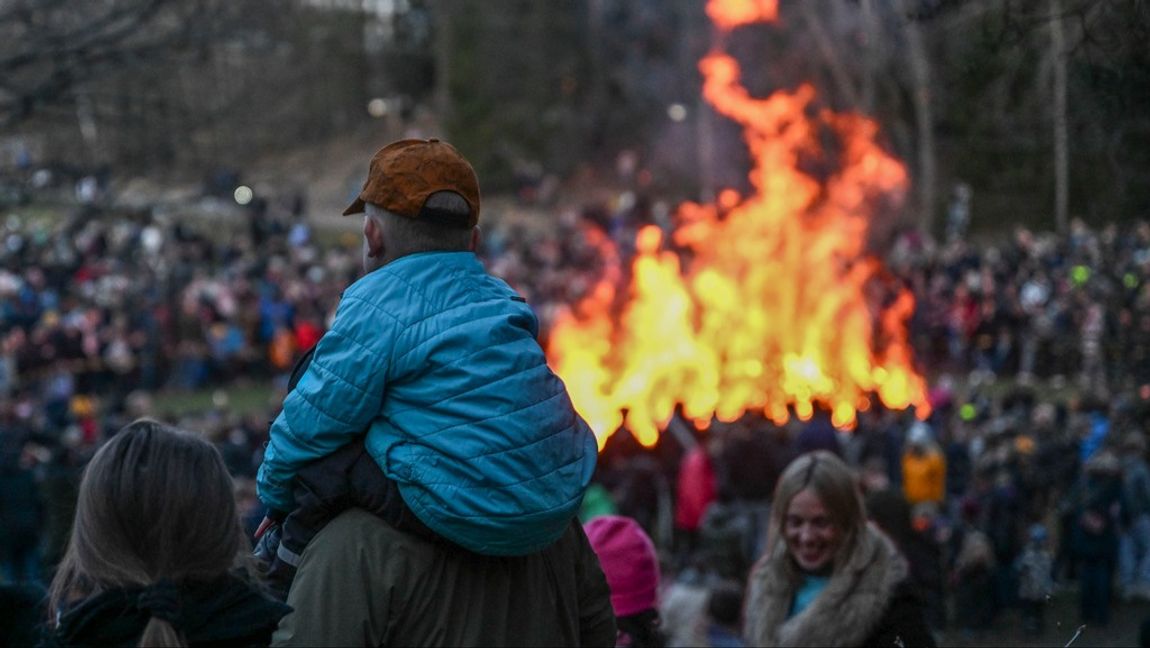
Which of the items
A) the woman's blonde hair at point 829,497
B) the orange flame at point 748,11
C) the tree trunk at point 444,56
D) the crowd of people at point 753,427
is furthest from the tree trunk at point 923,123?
the woman's blonde hair at point 829,497

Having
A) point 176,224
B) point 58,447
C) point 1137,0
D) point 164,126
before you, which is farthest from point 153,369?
point 1137,0

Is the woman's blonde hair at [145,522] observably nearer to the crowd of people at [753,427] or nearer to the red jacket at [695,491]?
the crowd of people at [753,427]

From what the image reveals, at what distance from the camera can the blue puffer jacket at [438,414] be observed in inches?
111

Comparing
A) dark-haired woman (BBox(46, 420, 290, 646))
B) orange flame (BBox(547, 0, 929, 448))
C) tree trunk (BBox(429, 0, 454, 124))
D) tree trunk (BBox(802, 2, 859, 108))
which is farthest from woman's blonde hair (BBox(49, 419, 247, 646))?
tree trunk (BBox(429, 0, 454, 124))

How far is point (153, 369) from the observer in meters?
24.2

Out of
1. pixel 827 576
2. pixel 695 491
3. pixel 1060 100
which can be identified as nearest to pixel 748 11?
pixel 695 491

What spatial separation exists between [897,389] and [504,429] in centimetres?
2016

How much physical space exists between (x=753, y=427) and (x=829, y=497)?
9.77 metres

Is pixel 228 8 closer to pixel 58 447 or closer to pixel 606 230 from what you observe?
pixel 58 447

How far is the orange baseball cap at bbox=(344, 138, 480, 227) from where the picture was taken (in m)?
2.98

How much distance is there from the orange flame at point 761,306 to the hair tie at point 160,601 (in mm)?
12188

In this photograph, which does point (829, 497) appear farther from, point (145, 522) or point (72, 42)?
point (72, 42)

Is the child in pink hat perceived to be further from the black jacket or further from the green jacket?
the black jacket

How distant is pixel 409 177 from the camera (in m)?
2.98
